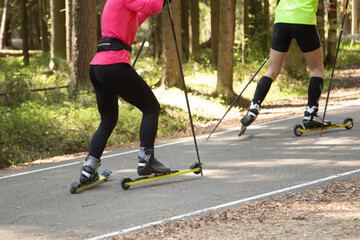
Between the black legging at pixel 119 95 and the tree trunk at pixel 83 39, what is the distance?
30.5ft

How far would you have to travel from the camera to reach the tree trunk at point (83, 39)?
1470 cm

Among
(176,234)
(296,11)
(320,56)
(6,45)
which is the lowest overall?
(6,45)

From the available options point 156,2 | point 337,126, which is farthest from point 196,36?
point 156,2

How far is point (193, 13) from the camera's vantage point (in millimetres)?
24953

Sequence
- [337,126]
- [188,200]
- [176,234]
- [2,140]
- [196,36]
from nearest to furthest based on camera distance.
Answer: [176,234] < [188,200] < [337,126] < [2,140] < [196,36]

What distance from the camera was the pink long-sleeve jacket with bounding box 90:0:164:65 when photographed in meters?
5.61

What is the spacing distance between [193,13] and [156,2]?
1977cm

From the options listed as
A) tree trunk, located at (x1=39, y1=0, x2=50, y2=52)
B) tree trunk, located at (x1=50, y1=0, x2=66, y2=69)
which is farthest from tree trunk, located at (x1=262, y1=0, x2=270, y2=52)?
tree trunk, located at (x1=39, y1=0, x2=50, y2=52)

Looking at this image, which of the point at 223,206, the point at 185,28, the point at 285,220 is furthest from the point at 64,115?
the point at 185,28

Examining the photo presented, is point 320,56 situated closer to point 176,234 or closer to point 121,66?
point 121,66

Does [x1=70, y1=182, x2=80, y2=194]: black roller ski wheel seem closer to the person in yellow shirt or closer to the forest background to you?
the forest background

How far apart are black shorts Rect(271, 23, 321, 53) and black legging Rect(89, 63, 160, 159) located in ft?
9.99

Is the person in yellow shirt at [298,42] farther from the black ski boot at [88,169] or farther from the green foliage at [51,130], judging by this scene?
the green foliage at [51,130]

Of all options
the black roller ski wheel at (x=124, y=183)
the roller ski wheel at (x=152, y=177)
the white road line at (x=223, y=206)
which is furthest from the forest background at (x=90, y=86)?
the white road line at (x=223, y=206)
